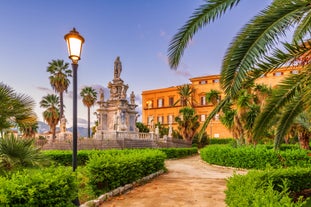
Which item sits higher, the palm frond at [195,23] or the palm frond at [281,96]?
the palm frond at [195,23]

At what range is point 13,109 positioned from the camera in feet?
18.0

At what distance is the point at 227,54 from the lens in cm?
526

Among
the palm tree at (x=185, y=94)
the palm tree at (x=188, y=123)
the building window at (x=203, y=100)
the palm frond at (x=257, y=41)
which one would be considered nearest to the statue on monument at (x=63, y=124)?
the palm tree at (x=188, y=123)

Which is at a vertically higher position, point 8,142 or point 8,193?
point 8,142

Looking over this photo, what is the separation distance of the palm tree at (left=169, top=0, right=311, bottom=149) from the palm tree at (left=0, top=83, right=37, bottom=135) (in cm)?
341

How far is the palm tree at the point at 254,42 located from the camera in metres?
4.60

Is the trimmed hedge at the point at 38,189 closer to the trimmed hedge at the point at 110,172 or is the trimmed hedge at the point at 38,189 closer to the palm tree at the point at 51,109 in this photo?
the trimmed hedge at the point at 110,172

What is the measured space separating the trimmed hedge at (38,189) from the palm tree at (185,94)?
171 feet

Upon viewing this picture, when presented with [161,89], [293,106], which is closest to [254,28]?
[293,106]

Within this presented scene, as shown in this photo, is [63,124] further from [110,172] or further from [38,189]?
[38,189]

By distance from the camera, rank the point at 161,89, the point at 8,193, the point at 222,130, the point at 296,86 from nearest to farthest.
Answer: the point at 8,193, the point at 296,86, the point at 222,130, the point at 161,89

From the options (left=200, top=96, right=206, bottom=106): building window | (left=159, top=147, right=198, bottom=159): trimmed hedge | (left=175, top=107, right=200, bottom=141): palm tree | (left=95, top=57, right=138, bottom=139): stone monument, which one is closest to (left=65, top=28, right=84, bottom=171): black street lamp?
(left=159, top=147, right=198, bottom=159): trimmed hedge

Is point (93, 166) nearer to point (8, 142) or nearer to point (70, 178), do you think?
point (70, 178)

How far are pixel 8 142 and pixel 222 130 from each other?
4929cm
